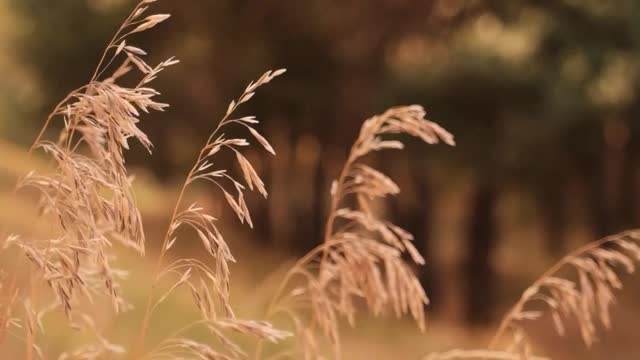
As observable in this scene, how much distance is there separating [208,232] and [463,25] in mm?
6399

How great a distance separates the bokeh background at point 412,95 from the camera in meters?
7.43

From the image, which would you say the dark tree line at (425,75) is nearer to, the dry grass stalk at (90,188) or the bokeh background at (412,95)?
the bokeh background at (412,95)

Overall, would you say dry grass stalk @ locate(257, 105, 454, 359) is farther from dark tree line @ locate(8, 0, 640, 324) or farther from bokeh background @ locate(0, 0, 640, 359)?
dark tree line @ locate(8, 0, 640, 324)

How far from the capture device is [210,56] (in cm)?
896

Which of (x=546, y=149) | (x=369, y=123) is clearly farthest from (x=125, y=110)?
(x=546, y=149)

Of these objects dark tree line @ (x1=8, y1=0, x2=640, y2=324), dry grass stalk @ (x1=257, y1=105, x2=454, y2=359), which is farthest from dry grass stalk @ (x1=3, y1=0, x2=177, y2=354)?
dark tree line @ (x1=8, y1=0, x2=640, y2=324)

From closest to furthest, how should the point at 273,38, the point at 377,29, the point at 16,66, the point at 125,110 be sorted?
1. the point at 125,110
2. the point at 377,29
3. the point at 273,38
4. the point at 16,66

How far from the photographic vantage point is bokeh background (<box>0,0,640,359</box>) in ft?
24.4

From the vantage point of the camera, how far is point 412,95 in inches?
313

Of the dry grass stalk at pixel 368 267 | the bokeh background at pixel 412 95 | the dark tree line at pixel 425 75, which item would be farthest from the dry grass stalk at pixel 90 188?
the dark tree line at pixel 425 75

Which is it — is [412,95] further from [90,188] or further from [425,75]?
[90,188]

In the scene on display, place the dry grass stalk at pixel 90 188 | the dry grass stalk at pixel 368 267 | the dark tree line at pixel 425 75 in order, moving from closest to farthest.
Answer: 1. the dry grass stalk at pixel 90 188
2. the dry grass stalk at pixel 368 267
3. the dark tree line at pixel 425 75

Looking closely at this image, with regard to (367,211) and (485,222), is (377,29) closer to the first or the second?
(485,222)

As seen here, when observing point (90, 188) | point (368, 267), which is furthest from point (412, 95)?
point (90, 188)
